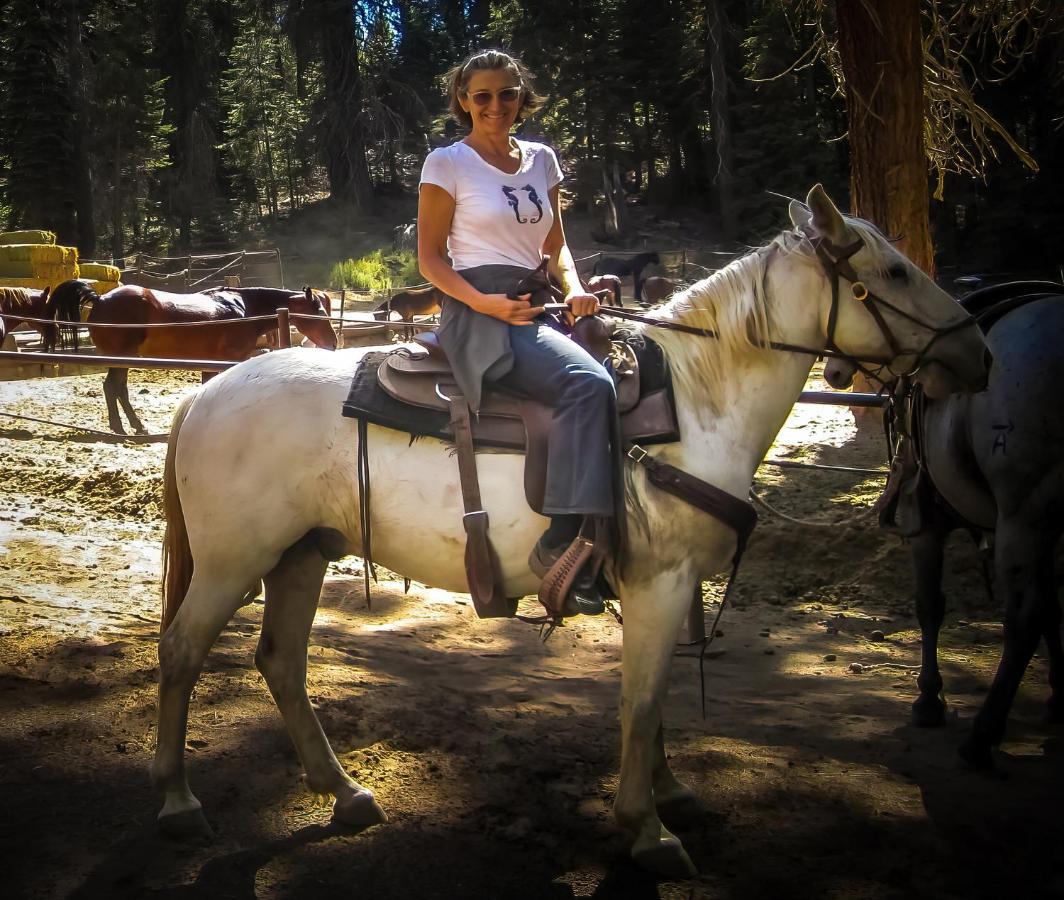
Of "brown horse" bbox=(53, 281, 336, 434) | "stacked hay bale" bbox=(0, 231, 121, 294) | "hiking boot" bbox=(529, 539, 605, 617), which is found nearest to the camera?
"hiking boot" bbox=(529, 539, 605, 617)

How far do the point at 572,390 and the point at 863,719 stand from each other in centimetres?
249

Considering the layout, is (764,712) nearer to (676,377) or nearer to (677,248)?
(676,377)

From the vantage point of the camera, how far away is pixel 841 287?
3164mm

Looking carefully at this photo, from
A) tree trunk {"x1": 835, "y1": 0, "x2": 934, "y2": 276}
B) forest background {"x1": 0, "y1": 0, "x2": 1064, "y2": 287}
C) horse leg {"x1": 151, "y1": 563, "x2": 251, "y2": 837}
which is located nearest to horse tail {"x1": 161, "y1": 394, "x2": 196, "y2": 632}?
horse leg {"x1": 151, "y1": 563, "x2": 251, "y2": 837}

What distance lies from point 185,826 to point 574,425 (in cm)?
191

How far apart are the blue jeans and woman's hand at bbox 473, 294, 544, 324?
0.12 metres

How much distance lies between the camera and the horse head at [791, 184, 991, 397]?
10.3 feet

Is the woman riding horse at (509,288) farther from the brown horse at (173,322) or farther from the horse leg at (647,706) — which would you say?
the brown horse at (173,322)

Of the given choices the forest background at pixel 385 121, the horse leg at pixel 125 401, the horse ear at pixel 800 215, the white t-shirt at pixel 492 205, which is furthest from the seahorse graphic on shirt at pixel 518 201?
the forest background at pixel 385 121

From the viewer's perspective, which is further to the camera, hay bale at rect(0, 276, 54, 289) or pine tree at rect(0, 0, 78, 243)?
pine tree at rect(0, 0, 78, 243)

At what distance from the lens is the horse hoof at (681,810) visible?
11.6 feet

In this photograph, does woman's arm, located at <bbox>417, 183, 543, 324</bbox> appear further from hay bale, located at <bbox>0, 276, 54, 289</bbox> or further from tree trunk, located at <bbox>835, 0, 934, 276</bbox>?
hay bale, located at <bbox>0, 276, 54, 289</bbox>

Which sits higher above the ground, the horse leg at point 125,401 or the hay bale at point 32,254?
the hay bale at point 32,254

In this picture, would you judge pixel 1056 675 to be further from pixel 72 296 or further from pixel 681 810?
pixel 72 296
